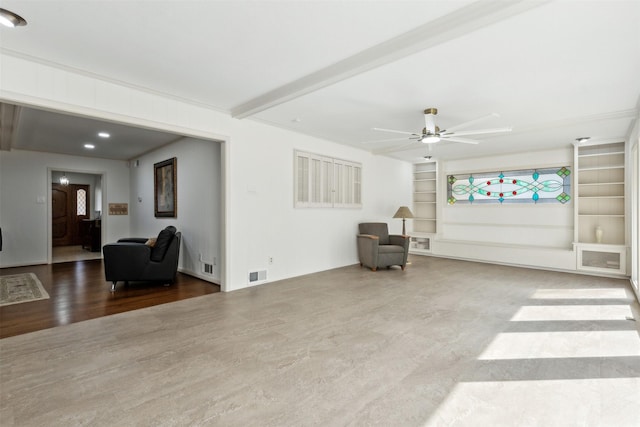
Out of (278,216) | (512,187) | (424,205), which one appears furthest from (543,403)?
(424,205)

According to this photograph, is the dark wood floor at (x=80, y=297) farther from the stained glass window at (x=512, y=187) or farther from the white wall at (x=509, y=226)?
the stained glass window at (x=512, y=187)

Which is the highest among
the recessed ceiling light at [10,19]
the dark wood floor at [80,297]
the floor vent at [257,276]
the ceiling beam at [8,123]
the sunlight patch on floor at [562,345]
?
the recessed ceiling light at [10,19]

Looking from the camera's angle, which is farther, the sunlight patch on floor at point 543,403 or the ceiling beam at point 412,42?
the ceiling beam at point 412,42

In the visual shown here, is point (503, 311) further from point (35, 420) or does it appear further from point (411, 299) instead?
point (35, 420)

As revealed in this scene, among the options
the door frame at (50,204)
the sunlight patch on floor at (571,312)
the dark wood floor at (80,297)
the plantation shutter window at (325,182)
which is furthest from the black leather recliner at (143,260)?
the sunlight patch on floor at (571,312)

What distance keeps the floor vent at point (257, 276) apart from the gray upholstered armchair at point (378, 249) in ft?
6.99

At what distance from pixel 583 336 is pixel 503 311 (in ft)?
2.57

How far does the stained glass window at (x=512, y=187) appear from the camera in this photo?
640 centimetres

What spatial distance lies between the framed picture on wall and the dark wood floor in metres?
1.46

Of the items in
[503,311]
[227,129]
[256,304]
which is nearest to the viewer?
[503,311]

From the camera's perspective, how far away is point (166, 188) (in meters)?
6.26

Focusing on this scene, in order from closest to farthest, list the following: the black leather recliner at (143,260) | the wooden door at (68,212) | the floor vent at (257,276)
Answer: the black leather recliner at (143,260), the floor vent at (257,276), the wooden door at (68,212)

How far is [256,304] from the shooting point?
385 cm

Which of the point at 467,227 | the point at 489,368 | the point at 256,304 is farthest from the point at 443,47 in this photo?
the point at 467,227
